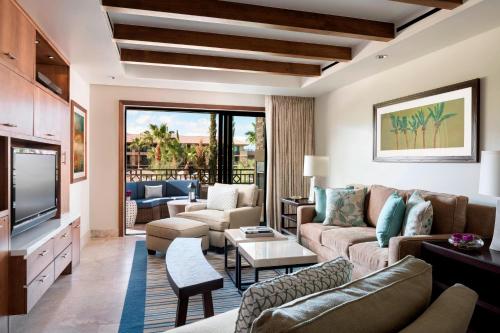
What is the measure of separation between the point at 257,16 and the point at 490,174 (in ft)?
7.21

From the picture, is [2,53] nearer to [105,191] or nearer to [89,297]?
[89,297]

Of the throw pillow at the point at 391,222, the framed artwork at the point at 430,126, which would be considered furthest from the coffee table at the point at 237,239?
the framed artwork at the point at 430,126

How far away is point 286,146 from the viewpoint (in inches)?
239

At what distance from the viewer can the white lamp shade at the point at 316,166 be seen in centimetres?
510

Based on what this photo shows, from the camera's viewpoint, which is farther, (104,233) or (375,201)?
(104,233)

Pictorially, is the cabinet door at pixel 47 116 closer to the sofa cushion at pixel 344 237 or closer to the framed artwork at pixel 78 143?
the framed artwork at pixel 78 143

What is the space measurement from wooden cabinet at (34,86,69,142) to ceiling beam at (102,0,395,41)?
103cm

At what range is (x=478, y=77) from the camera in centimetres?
310

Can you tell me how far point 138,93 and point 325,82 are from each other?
9.51 ft

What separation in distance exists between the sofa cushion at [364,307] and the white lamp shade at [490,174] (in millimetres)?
1661

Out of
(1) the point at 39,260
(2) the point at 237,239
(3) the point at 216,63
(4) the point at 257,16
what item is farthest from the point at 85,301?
(3) the point at 216,63

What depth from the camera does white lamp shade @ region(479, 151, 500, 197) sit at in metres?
2.35

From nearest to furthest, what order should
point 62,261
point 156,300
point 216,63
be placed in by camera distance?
point 156,300 < point 62,261 < point 216,63

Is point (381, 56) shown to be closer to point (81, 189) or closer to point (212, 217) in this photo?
point (212, 217)
